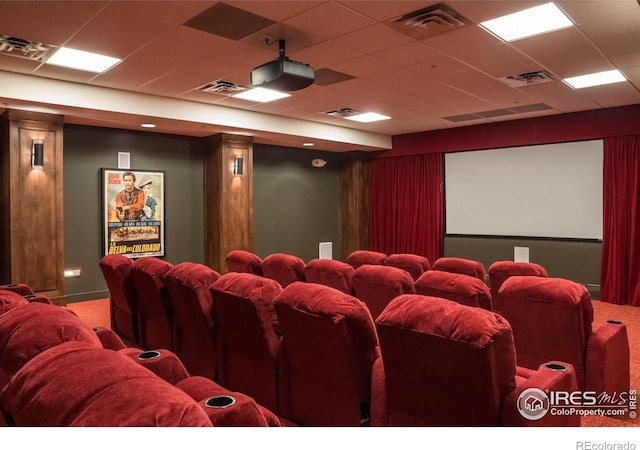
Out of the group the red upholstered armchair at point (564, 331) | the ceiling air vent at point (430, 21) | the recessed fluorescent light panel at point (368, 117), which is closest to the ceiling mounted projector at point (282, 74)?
the ceiling air vent at point (430, 21)

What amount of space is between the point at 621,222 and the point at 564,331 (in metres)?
5.28

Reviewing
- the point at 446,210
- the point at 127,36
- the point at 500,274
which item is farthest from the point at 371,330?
the point at 446,210

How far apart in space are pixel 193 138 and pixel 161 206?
52.2 inches

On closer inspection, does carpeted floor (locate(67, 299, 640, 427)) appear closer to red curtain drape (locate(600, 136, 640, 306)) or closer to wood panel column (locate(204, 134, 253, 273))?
red curtain drape (locate(600, 136, 640, 306))

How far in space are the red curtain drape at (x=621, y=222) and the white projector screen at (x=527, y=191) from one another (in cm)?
19

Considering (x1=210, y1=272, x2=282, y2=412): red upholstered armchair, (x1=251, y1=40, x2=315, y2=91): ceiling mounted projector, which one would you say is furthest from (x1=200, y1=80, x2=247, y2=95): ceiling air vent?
(x1=210, y1=272, x2=282, y2=412): red upholstered armchair

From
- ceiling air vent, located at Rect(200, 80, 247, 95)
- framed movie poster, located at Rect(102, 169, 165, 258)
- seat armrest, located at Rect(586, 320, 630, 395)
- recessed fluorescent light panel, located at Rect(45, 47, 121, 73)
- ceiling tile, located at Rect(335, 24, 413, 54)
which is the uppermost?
ceiling air vent, located at Rect(200, 80, 247, 95)

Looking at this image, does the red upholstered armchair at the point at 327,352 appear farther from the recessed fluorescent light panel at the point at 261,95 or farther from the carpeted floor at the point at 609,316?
the recessed fluorescent light panel at the point at 261,95

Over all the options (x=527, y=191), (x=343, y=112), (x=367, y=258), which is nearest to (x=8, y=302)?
(x=367, y=258)

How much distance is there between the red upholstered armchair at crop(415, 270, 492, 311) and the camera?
→ 3.01 metres

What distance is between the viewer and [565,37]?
414cm

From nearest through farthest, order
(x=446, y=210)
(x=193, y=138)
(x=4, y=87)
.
Answer: (x=4, y=87) → (x=193, y=138) → (x=446, y=210)

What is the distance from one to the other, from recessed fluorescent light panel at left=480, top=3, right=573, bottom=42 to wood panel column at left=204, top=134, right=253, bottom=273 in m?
4.81
